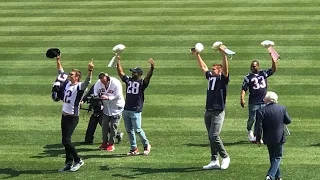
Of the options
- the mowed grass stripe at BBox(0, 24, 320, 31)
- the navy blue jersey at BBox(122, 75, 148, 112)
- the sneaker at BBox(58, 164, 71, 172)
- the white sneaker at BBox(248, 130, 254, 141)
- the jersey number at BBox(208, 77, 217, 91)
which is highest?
the mowed grass stripe at BBox(0, 24, 320, 31)

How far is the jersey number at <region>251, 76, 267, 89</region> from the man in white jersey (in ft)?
9.40

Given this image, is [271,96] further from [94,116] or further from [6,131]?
[6,131]

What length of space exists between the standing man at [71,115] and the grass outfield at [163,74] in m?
0.35

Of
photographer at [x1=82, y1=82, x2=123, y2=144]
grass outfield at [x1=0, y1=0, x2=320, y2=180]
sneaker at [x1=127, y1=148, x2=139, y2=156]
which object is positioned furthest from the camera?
photographer at [x1=82, y1=82, x2=123, y2=144]

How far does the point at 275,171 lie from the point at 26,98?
889cm

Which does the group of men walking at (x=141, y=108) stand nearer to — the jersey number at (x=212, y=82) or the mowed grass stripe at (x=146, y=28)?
the jersey number at (x=212, y=82)

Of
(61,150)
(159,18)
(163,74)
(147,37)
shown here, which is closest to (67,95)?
(61,150)

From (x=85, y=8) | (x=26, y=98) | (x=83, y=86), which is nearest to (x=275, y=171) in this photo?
(x=83, y=86)

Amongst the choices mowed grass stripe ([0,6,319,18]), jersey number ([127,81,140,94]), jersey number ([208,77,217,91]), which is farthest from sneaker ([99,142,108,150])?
mowed grass stripe ([0,6,319,18])

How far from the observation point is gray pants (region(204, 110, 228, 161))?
1277 centimetres

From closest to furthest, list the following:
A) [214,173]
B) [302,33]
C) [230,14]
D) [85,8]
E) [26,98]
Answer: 1. [214,173]
2. [26,98]
3. [302,33]
4. [230,14]
5. [85,8]

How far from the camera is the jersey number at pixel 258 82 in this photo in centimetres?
1483

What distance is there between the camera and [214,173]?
41.9 feet

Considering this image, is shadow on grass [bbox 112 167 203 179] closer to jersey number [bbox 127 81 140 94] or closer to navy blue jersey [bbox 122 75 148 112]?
navy blue jersey [bbox 122 75 148 112]
